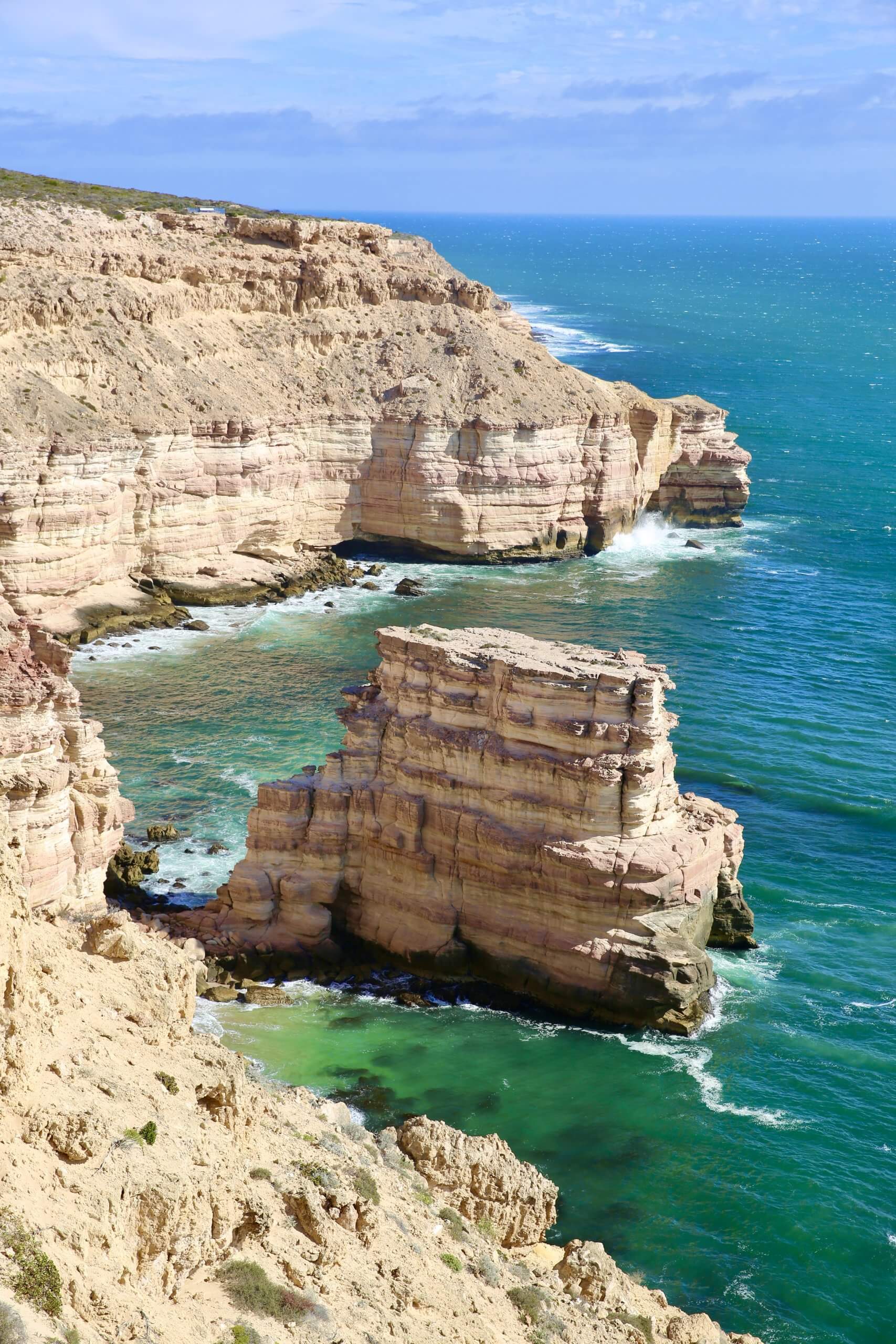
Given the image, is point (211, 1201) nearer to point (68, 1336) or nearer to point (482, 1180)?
point (68, 1336)

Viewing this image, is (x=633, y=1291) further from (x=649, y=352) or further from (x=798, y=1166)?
(x=649, y=352)

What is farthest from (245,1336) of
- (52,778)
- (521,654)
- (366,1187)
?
(521,654)

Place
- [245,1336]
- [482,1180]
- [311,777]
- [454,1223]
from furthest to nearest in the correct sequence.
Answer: [311,777] → [482,1180] → [454,1223] → [245,1336]

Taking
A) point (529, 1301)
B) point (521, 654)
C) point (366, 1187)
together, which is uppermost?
point (521, 654)

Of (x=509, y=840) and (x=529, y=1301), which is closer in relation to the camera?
(x=529, y=1301)

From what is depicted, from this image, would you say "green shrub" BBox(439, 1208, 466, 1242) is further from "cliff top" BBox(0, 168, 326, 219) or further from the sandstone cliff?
"cliff top" BBox(0, 168, 326, 219)

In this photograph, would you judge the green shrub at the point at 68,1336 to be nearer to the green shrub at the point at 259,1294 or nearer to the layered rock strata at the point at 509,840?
the green shrub at the point at 259,1294

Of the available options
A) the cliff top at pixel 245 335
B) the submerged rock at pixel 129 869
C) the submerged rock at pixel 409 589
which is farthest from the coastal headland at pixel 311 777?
the submerged rock at pixel 409 589
